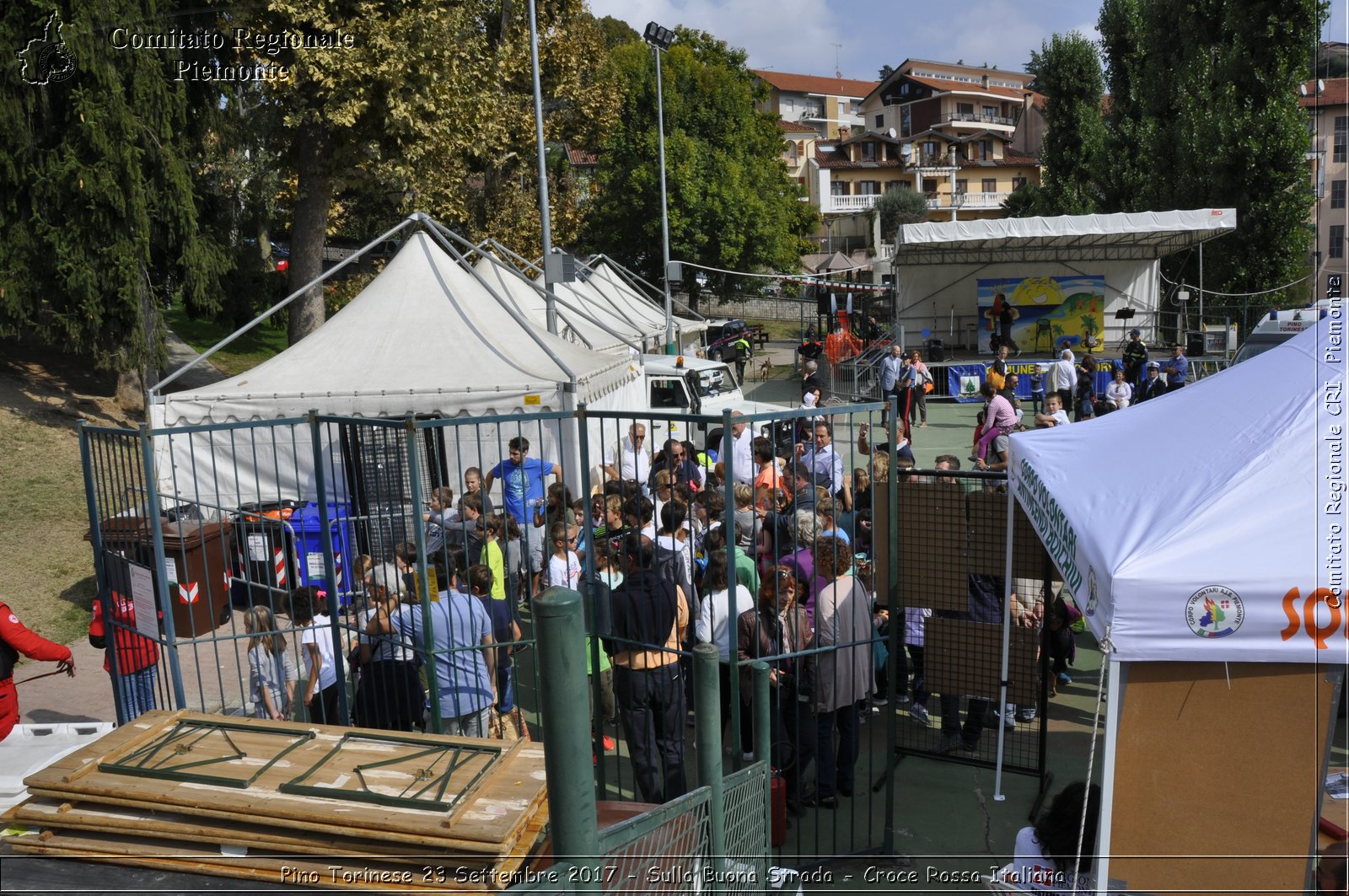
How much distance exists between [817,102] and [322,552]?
98.2m

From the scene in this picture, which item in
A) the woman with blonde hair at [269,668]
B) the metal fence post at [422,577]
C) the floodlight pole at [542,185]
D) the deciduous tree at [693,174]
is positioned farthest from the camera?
the deciduous tree at [693,174]

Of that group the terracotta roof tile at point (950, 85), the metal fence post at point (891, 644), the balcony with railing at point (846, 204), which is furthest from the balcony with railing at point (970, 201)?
the metal fence post at point (891, 644)

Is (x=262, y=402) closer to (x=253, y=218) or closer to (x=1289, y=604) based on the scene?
(x=1289, y=604)

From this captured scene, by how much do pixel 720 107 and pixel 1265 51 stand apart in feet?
65.7

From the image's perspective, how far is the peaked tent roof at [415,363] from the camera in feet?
38.6

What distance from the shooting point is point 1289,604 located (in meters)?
3.64

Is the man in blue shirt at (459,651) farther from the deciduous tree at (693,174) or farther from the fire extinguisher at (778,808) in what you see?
the deciduous tree at (693,174)

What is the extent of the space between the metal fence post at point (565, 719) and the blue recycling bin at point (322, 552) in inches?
147

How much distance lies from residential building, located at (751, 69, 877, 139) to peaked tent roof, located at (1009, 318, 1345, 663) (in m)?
91.5

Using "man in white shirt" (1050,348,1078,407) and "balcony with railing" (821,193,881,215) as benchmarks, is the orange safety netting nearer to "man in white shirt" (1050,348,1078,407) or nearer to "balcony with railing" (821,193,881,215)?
"man in white shirt" (1050,348,1078,407)

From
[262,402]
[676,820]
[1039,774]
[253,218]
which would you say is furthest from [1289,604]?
[253,218]

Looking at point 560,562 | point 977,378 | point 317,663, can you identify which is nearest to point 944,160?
point 977,378

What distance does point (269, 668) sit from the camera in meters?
6.53

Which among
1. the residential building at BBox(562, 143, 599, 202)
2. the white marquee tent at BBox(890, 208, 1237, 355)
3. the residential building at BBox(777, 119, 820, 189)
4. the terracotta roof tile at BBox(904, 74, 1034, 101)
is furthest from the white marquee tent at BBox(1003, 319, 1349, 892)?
the terracotta roof tile at BBox(904, 74, 1034, 101)
